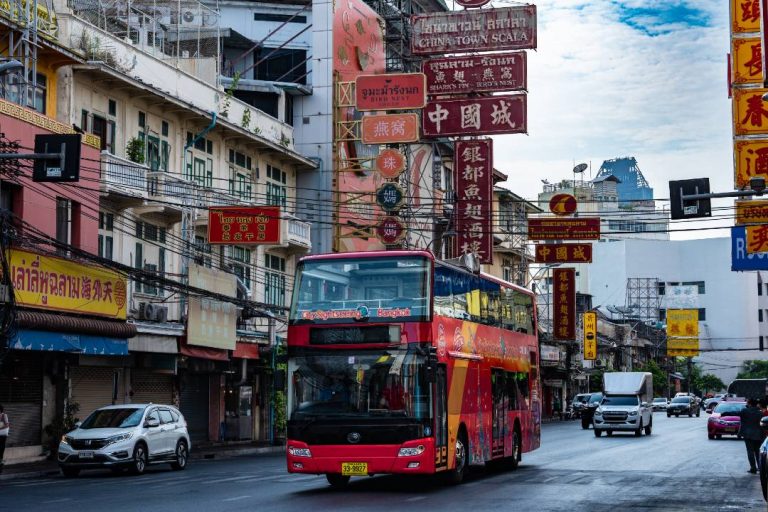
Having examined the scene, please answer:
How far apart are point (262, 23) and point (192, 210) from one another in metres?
17.8

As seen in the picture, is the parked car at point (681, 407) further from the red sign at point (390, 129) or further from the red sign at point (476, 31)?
the red sign at point (390, 129)

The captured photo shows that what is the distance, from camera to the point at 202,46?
51.0 meters

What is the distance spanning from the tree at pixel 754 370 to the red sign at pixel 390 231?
88.7 metres

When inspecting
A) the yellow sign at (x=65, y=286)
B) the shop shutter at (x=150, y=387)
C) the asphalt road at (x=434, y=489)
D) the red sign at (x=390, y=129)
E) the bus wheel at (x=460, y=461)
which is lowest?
the asphalt road at (x=434, y=489)

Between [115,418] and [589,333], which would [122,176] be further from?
[589,333]

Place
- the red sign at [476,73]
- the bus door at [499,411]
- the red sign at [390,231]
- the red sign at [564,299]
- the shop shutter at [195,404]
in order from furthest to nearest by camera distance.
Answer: the red sign at [564,299]
the red sign at [390,231]
the red sign at [476,73]
the shop shutter at [195,404]
the bus door at [499,411]

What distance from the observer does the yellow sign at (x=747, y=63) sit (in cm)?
3278

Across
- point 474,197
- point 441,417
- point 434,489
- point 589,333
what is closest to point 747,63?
point 474,197

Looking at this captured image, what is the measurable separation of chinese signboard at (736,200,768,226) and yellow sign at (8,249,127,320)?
1848 centimetres

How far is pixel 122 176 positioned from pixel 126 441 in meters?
10.9

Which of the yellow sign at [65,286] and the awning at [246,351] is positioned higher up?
the yellow sign at [65,286]

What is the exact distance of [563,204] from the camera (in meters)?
51.5

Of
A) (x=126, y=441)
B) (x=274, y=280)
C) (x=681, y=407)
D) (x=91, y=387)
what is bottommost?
(x=681, y=407)


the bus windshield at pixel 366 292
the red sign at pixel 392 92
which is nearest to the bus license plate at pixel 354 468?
the bus windshield at pixel 366 292
